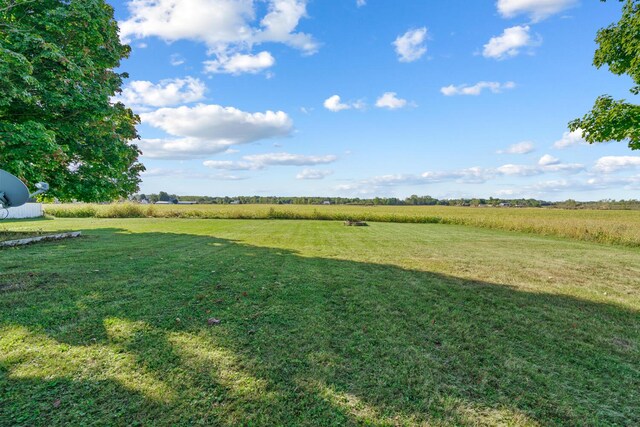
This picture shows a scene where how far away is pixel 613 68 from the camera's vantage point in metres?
11.1

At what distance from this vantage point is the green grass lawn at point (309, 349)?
2.76 meters

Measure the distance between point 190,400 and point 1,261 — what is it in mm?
9612

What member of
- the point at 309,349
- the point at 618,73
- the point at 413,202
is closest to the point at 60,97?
the point at 309,349

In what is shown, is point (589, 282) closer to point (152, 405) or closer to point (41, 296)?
point (152, 405)

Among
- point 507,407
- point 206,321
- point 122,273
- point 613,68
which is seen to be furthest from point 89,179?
point 613,68

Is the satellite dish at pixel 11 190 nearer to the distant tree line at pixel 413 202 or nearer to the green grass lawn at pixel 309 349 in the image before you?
the green grass lawn at pixel 309 349

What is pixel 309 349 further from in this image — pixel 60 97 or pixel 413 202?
pixel 413 202

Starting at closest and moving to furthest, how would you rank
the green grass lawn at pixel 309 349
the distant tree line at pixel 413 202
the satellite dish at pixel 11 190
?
1. the green grass lawn at pixel 309 349
2. the satellite dish at pixel 11 190
3. the distant tree line at pixel 413 202

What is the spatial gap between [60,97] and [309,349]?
44.1 ft

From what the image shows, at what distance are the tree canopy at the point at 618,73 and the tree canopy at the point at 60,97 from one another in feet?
61.6

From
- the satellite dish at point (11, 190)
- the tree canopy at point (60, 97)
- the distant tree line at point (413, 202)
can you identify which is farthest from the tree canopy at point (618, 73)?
the distant tree line at point (413, 202)

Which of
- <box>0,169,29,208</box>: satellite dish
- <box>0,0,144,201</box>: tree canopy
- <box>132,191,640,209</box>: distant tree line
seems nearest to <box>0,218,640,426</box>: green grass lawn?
<box>0,169,29,208</box>: satellite dish

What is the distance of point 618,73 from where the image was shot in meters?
11.1

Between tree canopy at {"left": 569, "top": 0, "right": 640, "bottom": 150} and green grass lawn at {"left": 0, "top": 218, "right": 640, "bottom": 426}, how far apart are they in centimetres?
586
